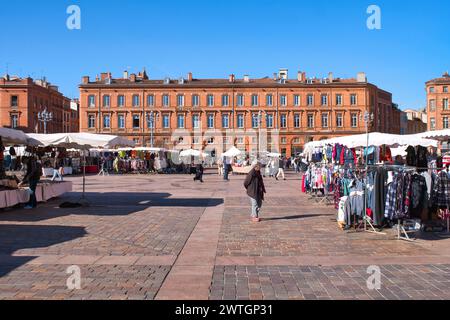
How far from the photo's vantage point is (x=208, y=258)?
7473 mm

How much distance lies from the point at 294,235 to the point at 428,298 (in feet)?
14.8

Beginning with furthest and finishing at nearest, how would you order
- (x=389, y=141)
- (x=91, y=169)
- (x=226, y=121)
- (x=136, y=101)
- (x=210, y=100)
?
(x=226, y=121) < (x=136, y=101) < (x=210, y=100) < (x=91, y=169) < (x=389, y=141)

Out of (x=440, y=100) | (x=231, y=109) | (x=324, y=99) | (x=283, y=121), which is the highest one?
(x=440, y=100)

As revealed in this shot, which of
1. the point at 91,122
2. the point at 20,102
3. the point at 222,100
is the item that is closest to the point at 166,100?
the point at 222,100

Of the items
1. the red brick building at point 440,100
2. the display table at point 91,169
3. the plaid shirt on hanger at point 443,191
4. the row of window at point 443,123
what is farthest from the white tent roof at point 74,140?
the red brick building at point 440,100

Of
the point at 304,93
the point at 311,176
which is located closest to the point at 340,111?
the point at 304,93

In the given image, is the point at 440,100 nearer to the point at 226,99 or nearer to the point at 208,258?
the point at 226,99

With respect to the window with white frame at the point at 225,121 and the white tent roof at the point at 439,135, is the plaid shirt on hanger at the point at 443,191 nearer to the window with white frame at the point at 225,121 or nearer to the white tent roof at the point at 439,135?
the white tent roof at the point at 439,135

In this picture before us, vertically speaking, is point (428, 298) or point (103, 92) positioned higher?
point (103, 92)

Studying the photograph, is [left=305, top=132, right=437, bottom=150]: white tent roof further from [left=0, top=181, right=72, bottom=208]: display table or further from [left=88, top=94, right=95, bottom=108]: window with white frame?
[left=88, top=94, right=95, bottom=108]: window with white frame

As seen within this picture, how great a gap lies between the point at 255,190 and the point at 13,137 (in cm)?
791
